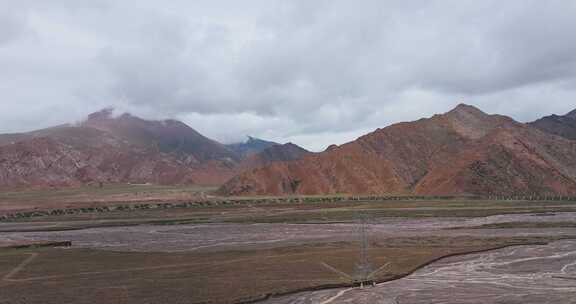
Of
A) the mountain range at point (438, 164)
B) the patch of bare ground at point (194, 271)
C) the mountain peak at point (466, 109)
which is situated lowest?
the patch of bare ground at point (194, 271)

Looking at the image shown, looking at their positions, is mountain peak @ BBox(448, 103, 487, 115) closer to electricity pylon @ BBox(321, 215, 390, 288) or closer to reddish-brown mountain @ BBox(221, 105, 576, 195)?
reddish-brown mountain @ BBox(221, 105, 576, 195)

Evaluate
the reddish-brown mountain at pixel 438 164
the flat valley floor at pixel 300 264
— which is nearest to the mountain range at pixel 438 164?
the reddish-brown mountain at pixel 438 164

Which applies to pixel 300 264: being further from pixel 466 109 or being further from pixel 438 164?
pixel 466 109

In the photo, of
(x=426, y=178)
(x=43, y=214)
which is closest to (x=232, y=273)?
(x=43, y=214)

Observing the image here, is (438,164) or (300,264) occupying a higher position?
(438,164)

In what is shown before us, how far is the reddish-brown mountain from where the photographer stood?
134 meters

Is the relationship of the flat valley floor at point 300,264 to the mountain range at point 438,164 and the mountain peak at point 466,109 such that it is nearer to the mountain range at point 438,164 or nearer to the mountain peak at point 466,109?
the mountain range at point 438,164

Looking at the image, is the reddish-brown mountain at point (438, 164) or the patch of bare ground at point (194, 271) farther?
the reddish-brown mountain at point (438, 164)

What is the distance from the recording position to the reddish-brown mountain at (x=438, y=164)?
134125mm

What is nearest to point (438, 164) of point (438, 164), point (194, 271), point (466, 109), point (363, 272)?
point (438, 164)

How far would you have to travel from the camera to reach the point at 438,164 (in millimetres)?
163625

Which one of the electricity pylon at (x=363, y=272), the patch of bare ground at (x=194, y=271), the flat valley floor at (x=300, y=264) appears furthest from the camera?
the electricity pylon at (x=363, y=272)

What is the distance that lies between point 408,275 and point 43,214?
85295 mm

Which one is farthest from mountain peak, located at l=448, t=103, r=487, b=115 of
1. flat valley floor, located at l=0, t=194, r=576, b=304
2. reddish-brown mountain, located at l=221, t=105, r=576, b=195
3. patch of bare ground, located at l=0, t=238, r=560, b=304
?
patch of bare ground, located at l=0, t=238, r=560, b=304
